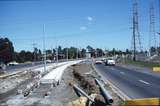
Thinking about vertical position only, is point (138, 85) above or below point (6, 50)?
below

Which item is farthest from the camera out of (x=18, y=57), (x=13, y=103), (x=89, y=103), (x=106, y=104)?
(x=18, y=57)

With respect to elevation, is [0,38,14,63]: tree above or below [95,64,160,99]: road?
above

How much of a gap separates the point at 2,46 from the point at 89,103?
112057 mm

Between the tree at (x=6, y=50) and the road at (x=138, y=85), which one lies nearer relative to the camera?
the road at (x=138, y=85)

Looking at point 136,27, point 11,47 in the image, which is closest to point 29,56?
point 11,47

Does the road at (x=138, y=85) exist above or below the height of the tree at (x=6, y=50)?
below

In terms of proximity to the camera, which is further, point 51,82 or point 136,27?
point 136,27

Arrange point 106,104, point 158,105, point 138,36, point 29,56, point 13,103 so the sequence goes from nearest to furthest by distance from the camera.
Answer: point 158,105 → point 106,104 → point 13,103 → point 138,36 → point 29,56

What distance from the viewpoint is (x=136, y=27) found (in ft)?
310

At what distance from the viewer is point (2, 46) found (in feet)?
412

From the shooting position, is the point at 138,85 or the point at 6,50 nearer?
the point at 138,85

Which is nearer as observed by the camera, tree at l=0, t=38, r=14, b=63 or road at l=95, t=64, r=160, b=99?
road at l=95, t=64, r=160, b=99

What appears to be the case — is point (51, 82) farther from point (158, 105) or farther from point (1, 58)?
point (1, 58)

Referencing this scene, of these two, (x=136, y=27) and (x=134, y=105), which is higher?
(x=136, y=27)
